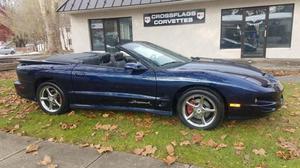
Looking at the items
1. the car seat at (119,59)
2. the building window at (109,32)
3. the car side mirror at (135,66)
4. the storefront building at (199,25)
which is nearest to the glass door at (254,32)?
the storefront building at (199,25)

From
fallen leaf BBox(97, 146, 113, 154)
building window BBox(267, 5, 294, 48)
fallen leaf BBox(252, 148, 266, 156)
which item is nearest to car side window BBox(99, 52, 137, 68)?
fallen leaf BBox(97, 146, 113, 154)

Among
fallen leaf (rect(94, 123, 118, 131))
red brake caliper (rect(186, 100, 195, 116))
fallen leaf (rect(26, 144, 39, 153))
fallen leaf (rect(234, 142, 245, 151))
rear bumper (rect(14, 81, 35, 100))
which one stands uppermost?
rear bumper (rect(14, 81, 35, 100))

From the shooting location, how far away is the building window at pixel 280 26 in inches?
449

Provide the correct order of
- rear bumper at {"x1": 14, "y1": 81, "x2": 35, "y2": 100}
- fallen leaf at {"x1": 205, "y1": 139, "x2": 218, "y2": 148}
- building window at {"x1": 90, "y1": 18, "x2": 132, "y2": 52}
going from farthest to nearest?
building window at {"x1": 90, "y1": 18, "x2": 132, "y2": 52}, rear bumper at {"x1": 14, "y1": 81, "x2": 35, "y2": 100}, fallen leaf at {"x1": 205, "y1": 139, "x2": 218, "y2": 148}

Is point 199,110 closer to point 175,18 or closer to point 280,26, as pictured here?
point 280,26


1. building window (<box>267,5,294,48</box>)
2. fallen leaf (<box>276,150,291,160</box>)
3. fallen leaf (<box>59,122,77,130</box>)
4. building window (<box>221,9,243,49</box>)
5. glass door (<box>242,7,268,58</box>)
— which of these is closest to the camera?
fallen leaf (<box>276,150,291,160</box>)

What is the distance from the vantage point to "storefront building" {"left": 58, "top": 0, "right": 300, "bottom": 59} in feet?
38.2

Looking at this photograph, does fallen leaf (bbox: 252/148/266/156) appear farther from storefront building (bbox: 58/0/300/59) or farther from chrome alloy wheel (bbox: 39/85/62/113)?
storefront building (bbox: 58/0/300/59)

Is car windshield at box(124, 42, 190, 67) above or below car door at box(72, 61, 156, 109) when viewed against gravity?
above

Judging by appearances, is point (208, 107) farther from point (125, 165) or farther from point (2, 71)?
point (2, 71)

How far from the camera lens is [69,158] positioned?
12.5 feet

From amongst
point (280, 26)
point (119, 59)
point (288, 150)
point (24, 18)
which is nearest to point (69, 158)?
point (119, 59)

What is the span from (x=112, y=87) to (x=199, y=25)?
8.95 meters

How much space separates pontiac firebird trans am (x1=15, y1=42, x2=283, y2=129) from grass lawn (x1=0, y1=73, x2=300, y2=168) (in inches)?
9.5
